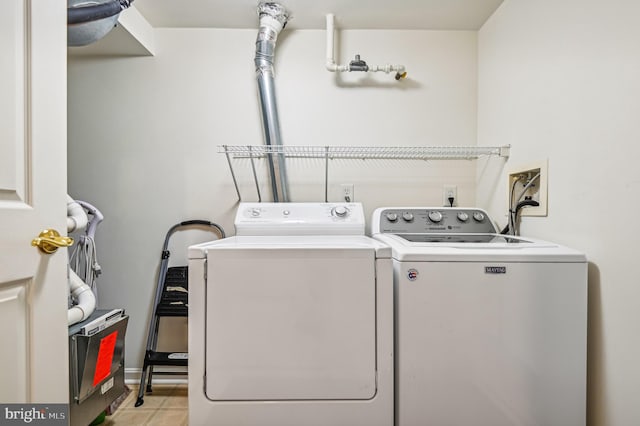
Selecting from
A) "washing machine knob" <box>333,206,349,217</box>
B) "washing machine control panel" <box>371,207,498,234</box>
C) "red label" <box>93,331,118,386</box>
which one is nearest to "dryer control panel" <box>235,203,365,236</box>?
"washing machine knob" <box>333,206,349,217</box>

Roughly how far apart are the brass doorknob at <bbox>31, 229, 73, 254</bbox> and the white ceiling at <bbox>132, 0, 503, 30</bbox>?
1529 millimetres

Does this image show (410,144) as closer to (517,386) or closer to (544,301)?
(544,301)

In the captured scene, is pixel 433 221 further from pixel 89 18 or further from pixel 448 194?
pixel 89 18

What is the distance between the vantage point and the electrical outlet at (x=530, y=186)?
1.47 meters

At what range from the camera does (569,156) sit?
51.9 inches

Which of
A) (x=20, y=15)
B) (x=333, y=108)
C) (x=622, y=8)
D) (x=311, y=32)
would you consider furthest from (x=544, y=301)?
(x=311, y=32)

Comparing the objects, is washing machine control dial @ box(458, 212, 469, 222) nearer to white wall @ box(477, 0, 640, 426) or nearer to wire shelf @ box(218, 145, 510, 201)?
white wall @ box(477, 0, 640, 426)

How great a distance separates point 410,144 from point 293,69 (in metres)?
0.89

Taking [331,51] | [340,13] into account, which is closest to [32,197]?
[331,51]

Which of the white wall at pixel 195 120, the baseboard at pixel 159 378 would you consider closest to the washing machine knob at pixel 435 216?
the white wall at pixel 195 120

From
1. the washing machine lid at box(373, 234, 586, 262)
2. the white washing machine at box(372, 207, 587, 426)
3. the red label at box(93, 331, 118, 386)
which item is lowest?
the red label at box(93, 331, 118, 386)

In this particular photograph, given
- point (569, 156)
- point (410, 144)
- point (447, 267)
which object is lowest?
point (447, 267)

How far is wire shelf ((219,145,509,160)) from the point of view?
202 cm

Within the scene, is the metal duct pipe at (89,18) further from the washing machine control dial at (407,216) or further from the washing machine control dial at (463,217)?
the washing machine control dial at (463,217)
